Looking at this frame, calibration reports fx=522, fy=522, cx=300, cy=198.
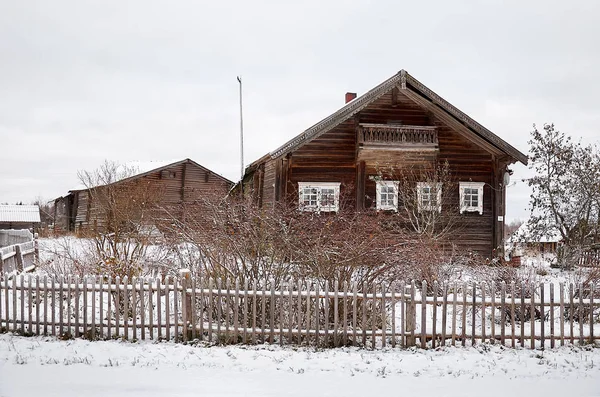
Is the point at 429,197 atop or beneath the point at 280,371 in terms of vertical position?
atop

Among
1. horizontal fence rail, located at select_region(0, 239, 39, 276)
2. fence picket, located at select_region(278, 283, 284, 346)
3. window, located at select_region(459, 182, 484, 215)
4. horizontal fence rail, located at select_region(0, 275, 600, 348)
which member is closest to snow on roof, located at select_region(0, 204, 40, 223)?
horizontal fence rail, located at select_region(0, 239, 39, 276)

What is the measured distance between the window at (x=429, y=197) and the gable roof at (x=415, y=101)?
286cm

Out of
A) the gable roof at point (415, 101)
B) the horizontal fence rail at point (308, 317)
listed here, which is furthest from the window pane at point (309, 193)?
the horizontal fence rail at point (308, 317)

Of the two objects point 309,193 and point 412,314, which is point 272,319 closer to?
point 412,314

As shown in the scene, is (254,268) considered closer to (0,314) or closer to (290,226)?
(290,226)

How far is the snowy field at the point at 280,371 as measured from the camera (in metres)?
6.32

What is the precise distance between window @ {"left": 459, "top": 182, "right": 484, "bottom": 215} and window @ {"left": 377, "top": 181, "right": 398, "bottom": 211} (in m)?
2.70

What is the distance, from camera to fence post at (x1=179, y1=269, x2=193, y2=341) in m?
8.34

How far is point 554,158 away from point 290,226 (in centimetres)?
1793

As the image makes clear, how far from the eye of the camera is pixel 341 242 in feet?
29.7

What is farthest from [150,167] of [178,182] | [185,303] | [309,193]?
[185,303]

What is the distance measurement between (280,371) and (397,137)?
13.7 metres

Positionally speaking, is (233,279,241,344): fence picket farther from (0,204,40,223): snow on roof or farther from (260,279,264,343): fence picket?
(0,204,40,223): snow on roof

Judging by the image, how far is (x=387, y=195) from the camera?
20062 millimetres
